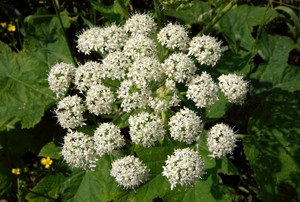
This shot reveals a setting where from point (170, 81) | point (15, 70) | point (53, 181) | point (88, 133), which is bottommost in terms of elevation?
point (53, 181)

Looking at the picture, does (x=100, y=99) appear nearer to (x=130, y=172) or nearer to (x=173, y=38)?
(x=130, y=172)

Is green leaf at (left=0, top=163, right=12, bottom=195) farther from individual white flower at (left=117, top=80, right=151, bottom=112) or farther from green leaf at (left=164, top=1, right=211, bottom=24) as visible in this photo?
green leaf at (left=164, top=1, right=211, bottom=24)

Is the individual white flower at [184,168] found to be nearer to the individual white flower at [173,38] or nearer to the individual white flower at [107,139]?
the individual white flower at [107,139]

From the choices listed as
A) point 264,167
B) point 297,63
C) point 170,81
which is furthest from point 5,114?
point 297,63

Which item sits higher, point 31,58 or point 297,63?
point 31,58

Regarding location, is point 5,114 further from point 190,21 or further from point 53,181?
point 190,21

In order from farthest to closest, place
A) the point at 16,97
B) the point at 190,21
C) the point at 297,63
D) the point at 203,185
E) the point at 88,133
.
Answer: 1. the point at 297,63
2. the point at 190,21
3. the point at 16,97
4. the point at 88,133
5. the point at 203,185

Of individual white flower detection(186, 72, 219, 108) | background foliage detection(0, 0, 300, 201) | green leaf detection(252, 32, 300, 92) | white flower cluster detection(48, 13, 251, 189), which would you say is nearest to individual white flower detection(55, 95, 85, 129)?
white flower cluster detection(48, 13, 251, 189)

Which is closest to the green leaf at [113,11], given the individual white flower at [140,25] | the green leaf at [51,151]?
the individual white flower at [140,25]
